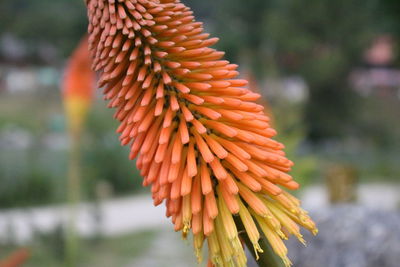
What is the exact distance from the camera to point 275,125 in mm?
8719

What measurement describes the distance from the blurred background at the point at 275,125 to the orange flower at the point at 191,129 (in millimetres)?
3365

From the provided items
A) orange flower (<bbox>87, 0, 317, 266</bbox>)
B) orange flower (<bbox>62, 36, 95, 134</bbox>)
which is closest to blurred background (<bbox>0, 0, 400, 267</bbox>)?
orange flower (<bbox>62, 36, 95, 134</bbox>)

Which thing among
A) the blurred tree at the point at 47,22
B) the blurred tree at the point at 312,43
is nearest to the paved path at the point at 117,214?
the blurred tree at the point at 312,43

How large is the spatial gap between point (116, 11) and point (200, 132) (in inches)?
16.9

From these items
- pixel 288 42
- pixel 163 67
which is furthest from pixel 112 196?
pixel 163 67

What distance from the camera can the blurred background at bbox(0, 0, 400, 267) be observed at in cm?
753

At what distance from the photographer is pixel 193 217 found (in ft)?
5.69

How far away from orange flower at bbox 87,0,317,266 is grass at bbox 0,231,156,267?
6020 millimetres

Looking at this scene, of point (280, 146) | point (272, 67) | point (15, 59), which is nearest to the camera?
point (280, 146)

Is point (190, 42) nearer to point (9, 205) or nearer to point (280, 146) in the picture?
point (280, 146)

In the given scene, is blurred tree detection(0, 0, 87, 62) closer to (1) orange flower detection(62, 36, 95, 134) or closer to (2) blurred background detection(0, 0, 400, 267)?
(2) blurred background detection(0, 0, 400, 267)

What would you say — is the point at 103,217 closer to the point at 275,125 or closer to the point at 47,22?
the point at 275,125

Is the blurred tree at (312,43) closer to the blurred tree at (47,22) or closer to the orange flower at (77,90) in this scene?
the blurred tree at (47,22)

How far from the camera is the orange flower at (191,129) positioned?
1731 mm
